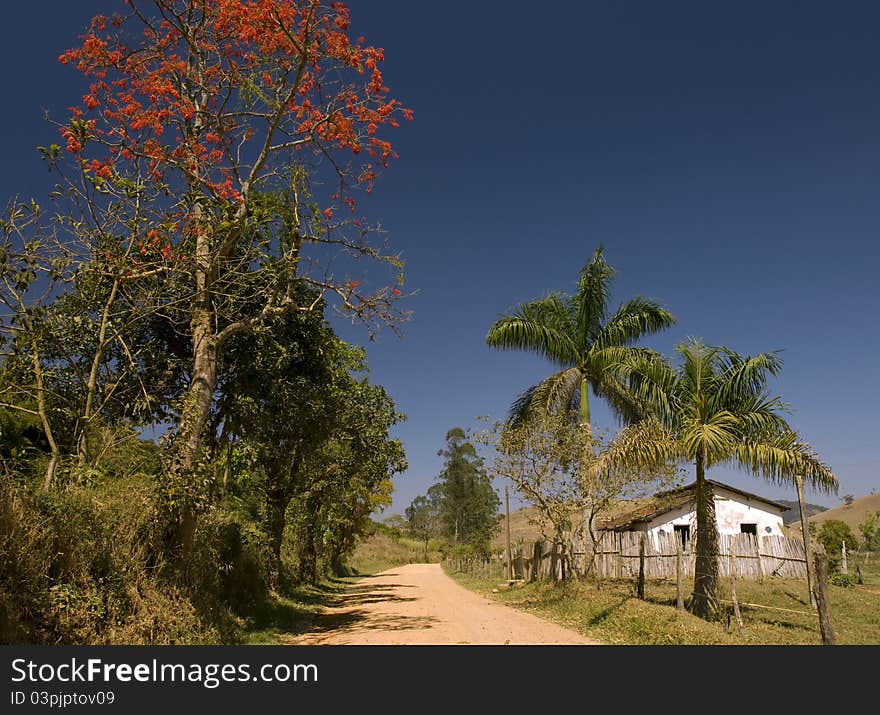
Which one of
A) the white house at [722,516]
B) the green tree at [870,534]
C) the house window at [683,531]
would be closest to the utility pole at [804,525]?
the white house at [722,516]

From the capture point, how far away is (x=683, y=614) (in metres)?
12.8

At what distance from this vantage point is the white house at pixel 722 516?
29.7m

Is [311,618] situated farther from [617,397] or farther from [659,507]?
[659,507]

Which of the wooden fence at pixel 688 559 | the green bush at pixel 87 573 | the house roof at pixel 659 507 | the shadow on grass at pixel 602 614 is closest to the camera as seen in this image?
the green bush at pixel 87 573

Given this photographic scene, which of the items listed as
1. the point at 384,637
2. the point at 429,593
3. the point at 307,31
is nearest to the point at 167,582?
the point at 384,637

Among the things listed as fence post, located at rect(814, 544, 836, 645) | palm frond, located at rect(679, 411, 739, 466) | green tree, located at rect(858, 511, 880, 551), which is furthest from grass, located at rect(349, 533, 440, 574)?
fence post, located at rect(814, 544, 836, 645)

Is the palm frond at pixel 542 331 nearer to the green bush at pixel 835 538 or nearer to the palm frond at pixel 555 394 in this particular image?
the palm frond at pixel 555 394

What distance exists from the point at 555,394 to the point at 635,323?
3.85m

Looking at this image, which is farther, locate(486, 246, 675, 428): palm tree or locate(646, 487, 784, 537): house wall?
locate(646, 487, 784, 537): house wall

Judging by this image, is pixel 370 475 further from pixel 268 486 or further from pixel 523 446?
pixel 523 446

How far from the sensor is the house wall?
98.3 ft

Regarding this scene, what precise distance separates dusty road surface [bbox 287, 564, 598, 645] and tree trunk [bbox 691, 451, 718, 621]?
11.2ft

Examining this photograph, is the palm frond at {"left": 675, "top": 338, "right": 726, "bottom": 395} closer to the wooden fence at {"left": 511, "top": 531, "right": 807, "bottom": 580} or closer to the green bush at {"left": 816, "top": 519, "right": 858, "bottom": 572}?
the wooden fence at {"left": 511, "top": 531, "right": 807, "bottom": 580}

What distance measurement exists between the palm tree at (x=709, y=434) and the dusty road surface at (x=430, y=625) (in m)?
4.22
